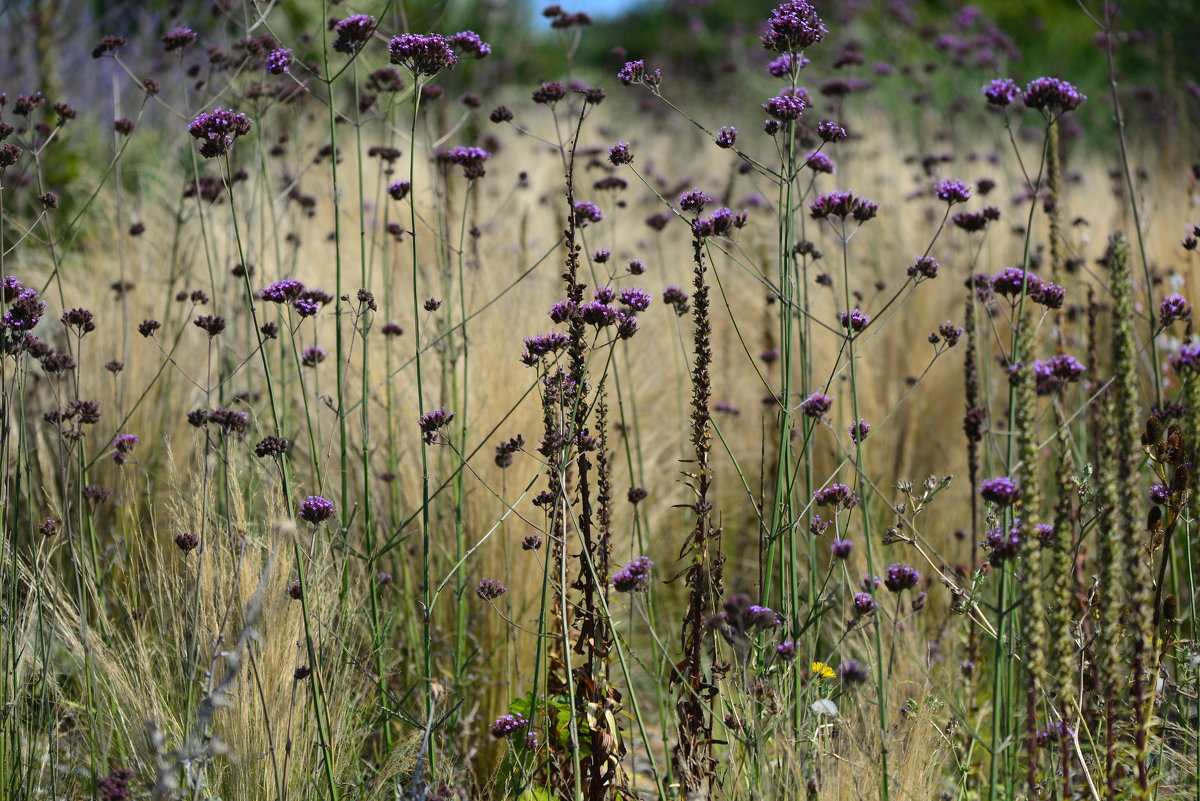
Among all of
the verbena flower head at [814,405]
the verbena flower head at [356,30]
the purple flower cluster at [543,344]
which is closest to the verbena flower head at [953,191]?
the verbena flower head at [814,405]

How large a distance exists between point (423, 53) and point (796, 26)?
2.56ft

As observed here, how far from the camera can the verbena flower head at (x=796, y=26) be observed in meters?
2.17

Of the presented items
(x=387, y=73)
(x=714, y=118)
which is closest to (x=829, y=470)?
(x=387, y=73)

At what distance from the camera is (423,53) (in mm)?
A: 2287

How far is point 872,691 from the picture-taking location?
265 cm

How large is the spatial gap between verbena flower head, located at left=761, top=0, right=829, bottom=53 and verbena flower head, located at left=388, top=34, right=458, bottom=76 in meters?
0.69

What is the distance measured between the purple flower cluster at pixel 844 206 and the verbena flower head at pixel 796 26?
328 mm

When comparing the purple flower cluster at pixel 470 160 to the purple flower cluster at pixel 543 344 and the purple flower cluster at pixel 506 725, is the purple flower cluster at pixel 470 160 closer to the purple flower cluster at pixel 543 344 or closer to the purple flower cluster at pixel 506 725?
the purple flower cluster at pixel 543 344

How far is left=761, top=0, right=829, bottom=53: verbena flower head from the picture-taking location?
2.17 m

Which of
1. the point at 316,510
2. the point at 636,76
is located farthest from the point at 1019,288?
the point at 316,510

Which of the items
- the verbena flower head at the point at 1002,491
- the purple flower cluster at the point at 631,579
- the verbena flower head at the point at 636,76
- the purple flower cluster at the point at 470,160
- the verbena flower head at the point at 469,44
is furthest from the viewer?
the purple flower cluster at the point at 470,160

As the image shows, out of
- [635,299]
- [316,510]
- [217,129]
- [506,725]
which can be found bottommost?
[506,725]

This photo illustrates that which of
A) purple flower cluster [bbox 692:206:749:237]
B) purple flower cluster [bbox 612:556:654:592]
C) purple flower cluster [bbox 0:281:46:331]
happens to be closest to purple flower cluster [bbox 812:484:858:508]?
purple flower cluster [bbox 612:556:654:592]

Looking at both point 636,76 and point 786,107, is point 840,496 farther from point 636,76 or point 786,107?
point 636,76
